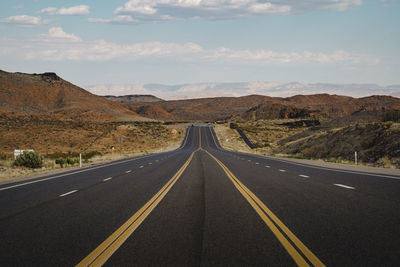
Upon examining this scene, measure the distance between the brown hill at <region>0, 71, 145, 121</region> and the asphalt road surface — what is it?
12062cm

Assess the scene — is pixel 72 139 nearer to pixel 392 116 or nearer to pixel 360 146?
pixel 360 146

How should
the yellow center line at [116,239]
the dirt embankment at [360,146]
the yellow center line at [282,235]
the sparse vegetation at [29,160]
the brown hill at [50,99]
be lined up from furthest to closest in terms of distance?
the brown hill at [50,99] → the dirt embankment at [360,146] → the sparse vegetation at [29,160] → the yellow center line at [116,239] → the yellow center line at [282,235]

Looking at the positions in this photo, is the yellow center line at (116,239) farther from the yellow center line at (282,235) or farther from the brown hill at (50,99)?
the brown hill at (50,99)

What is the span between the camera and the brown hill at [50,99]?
13311cm

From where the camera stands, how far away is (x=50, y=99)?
15012cm

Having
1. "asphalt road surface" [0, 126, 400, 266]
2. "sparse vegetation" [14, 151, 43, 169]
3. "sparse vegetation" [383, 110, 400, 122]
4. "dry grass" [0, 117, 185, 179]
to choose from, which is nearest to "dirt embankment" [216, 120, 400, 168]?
"sparse vegetation" [383, 110, 400, 122]

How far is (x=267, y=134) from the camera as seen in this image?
108438 millimetres

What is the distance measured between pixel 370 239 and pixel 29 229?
5597mm

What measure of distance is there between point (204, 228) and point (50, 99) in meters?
154

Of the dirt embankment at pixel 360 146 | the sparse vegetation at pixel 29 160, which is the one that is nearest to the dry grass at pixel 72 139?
the dirt embankment at pixel 360 146

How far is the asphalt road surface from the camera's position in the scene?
5.19 meters

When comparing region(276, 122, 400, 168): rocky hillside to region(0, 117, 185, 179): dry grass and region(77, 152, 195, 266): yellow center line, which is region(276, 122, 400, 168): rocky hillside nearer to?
region(0, 117, 185, 179): dry grass

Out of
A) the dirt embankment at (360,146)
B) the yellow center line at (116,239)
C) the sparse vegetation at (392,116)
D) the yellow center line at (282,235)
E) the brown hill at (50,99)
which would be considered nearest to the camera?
the yellow center line at (282,235)

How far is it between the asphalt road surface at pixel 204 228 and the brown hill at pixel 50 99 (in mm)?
120619
